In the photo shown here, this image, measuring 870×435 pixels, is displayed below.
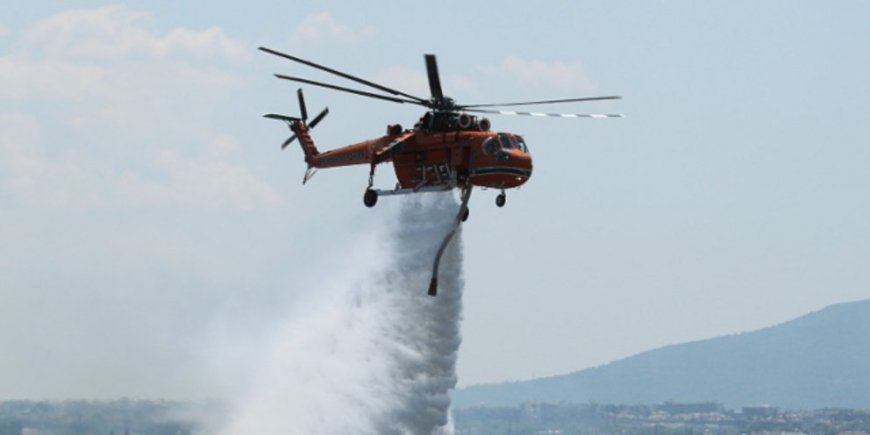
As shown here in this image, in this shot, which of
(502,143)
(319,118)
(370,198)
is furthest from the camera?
(319,118)

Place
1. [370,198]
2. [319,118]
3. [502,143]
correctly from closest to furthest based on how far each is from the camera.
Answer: [502,143]
[370,198]
[319,118]

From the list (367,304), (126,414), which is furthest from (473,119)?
(126,414)

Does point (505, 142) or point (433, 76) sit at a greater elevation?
point (433, 76)

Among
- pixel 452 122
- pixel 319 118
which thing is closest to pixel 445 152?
pixel 452 122

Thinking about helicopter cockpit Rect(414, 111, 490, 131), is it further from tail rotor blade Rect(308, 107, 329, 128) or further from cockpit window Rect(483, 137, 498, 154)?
tail rotor blade Rect(308, 107, 329, 128)

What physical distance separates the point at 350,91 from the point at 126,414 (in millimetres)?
41056

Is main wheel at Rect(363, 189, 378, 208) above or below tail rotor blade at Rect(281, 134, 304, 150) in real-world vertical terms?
below

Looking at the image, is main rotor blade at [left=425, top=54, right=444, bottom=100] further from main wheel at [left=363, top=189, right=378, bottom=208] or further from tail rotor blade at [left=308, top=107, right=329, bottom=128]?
tail rotor blade at [left=308, top=107, right=329, bottom=128]

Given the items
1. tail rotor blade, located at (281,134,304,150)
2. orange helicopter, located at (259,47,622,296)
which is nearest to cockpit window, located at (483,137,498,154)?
orange helicopter, located at (259,47,622,296)

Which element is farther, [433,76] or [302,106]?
[302,106]

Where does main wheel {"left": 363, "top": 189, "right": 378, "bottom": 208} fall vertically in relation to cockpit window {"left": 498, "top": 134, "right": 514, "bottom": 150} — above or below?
below

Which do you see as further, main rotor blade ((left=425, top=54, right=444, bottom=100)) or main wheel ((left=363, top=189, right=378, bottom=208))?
main wheel ((left=363, top=189, right=378, bottom=208))

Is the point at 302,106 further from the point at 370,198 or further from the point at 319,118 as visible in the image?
the point at 370,198

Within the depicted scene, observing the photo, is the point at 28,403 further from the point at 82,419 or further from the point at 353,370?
the point at 353,370
